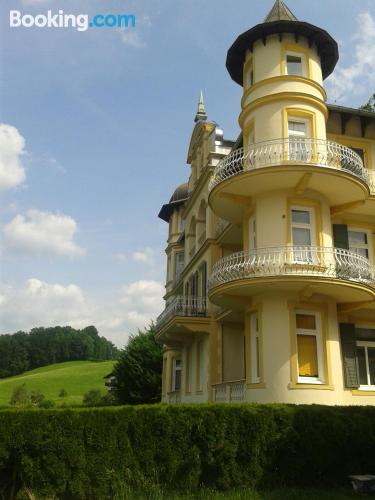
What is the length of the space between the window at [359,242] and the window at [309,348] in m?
4.01

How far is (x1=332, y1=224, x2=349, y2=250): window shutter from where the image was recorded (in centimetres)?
1725

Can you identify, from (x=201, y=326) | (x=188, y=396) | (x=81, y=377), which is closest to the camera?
(x=201, y=326)

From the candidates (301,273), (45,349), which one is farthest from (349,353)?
(45,349)

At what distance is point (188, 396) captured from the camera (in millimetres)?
24219

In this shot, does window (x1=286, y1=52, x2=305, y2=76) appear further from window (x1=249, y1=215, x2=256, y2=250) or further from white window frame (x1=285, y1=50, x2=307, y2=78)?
window (x1=249, y1=215, x2=256, y2=250)

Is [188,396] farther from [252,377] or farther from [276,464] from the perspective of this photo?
[276,464]

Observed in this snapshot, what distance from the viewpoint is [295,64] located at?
18.4 m

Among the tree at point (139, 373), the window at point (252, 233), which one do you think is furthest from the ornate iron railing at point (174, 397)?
the window at point (252, 233)

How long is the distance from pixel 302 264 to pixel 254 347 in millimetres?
3343

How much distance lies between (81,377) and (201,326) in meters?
80.3

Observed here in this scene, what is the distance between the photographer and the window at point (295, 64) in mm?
18266

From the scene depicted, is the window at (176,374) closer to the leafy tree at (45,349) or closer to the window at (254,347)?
the window at (254,347)

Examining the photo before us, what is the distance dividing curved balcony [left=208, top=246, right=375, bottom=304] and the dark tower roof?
8170 millimetres

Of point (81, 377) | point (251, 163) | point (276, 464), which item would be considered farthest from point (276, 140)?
point (81, 377)
